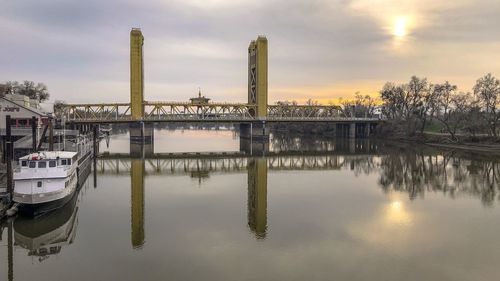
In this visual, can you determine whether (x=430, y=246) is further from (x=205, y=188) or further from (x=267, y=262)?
(x=205, y=188)

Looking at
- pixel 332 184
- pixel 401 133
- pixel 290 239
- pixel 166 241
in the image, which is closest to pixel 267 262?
pixel 290 239

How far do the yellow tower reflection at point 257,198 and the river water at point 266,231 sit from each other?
113mm

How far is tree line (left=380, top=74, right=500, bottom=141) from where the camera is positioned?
78688mm

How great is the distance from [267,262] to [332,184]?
23.2 metres

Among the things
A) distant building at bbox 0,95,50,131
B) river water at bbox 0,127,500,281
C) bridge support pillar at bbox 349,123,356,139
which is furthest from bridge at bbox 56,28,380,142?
river water at bbox 0,127,500,281

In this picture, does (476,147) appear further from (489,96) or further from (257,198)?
(257,198)

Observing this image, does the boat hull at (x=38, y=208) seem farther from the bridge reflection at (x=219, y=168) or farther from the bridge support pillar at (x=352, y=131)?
the bridge support pillar at (x=352, y=131)

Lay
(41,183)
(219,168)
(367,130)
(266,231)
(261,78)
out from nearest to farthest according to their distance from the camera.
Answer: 1. (266,231)
2. (41,183)
3. (219,168)
4. (261,78)
5. (367,130)

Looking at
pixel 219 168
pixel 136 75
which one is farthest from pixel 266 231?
pixel 136 75

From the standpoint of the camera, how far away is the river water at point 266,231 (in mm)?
17234

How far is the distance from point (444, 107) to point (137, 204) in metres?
88.1

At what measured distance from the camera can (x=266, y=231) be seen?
22812 millimetres

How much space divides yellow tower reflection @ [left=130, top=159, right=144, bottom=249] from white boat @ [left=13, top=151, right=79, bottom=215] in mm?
5086

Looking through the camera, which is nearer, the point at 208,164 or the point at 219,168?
the point at 219,168
